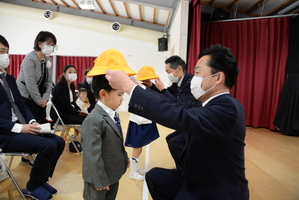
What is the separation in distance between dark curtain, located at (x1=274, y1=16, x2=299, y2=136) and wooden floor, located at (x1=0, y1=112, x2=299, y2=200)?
0.86 metres

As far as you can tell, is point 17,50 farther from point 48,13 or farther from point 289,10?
point 289,10

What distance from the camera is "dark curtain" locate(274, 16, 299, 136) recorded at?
4.52 metres

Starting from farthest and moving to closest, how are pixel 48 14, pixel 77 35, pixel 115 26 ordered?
A: pixel 77 35 → pixel 115 26 → pixel 48 14

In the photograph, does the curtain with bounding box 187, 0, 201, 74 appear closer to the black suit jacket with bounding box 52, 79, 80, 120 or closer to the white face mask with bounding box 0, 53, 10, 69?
the black suit jacket with bounding box 52, 79, 80, 120

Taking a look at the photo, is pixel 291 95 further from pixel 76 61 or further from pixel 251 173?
pixel 76 61

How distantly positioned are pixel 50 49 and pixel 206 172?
7.42 ft

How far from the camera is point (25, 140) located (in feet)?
5.51

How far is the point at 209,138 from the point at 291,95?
4.80m

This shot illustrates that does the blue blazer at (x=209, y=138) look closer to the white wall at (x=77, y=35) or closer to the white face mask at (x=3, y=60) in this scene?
the white face mask at (x=3, y=60)

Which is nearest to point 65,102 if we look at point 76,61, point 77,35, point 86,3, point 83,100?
point 83,100

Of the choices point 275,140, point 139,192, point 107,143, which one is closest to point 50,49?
point 107,143

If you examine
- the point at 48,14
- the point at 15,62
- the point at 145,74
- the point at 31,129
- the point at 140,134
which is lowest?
the point at 140,134

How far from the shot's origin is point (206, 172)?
40.2 inches

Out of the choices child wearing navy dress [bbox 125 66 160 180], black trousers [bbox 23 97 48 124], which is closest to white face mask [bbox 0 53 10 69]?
black trousers [bbox 23 97 48 124]
